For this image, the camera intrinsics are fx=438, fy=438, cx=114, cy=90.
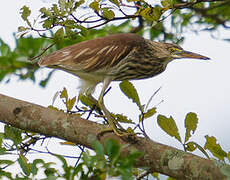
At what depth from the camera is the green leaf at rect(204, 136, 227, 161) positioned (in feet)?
5.63

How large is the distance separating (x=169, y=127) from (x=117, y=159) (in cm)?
75

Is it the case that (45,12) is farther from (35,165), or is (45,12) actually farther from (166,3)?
(35,165)

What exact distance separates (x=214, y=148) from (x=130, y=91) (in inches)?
17.0

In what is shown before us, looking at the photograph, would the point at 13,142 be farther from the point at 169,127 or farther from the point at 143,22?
the point at 143,22

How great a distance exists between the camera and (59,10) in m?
1.97

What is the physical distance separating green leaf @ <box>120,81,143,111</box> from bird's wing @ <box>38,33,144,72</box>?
0.44 metres

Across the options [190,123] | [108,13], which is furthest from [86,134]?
[108,13]

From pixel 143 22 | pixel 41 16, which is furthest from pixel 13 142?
pixel 143 22

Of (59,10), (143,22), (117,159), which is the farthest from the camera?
(143,22)

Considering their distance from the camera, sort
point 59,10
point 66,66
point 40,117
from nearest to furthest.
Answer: point 40,117
point 59,10
point 66,66

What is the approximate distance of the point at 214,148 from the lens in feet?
5.66

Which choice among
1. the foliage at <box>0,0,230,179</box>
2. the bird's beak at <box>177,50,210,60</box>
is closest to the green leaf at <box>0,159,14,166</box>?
the foliage at <box>0,0,230,179</box>

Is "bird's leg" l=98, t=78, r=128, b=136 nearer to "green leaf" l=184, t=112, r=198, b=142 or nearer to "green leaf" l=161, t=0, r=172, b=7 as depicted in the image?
"green leaf" l=184, t=112, r=198, b=142

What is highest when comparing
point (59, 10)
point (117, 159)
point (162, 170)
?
point (59, 10)
